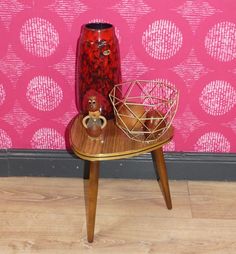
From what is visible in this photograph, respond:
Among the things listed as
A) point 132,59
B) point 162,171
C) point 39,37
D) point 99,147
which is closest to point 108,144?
point 99,147

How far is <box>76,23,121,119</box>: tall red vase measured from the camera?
4.34 feet

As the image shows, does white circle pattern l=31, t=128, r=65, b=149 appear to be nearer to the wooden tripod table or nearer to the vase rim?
the wooden tripod table

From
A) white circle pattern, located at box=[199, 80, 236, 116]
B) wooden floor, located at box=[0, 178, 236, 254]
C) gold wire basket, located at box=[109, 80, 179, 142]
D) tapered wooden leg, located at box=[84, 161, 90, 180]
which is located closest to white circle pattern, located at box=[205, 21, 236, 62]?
white circle pattern, located at box=[199, 80, 236, 116]

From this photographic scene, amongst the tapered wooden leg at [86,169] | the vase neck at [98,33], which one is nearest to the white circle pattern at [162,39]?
the vase neck at [98,33]

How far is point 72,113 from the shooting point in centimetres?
168

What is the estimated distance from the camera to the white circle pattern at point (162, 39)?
4.94ft

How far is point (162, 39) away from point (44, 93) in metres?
0.52

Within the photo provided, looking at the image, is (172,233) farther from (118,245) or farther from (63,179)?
(63,179)

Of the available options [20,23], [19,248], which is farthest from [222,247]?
[20,23]

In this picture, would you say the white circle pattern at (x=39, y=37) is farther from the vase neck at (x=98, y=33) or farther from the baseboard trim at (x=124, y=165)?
the baseboard trim at (x=124, y=165)

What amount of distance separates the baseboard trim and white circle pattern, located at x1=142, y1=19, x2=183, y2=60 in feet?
1.43

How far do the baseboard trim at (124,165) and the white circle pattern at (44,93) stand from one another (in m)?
0.21

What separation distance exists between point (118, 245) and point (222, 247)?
354 mm

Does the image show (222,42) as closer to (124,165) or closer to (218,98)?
(218,98)
